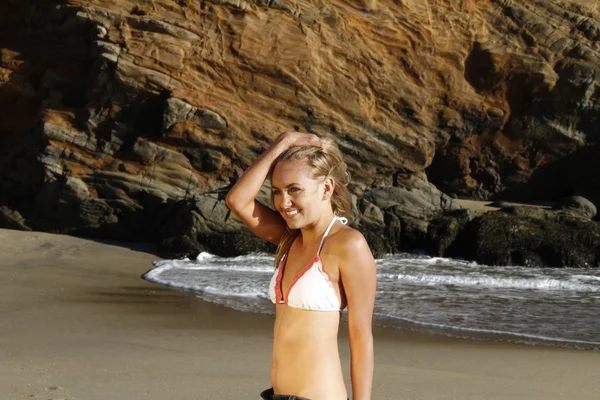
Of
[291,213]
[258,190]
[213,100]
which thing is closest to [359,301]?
[291,213]

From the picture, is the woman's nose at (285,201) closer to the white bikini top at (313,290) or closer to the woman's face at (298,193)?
the woman's face at (298,193)

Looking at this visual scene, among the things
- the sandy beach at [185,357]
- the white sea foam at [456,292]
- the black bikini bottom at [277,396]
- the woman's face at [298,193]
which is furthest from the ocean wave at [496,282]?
the woman's face at [298,193]

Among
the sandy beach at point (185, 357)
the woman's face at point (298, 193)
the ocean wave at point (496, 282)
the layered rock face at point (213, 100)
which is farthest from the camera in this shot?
the layered rock face at point (213, 100)

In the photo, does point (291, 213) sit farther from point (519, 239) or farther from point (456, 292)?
point (519, 239)

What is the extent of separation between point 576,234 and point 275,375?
14342 mm

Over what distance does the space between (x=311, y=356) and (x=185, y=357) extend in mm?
4465

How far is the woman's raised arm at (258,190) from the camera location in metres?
2.61

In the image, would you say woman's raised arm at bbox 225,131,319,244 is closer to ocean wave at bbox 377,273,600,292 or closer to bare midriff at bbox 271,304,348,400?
bare midriff at bbox 271,304,348,400

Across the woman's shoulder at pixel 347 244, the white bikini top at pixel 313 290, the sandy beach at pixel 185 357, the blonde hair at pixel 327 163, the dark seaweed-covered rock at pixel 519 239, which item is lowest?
the sandy beach at pixel 185 357

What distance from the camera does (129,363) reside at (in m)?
6.49

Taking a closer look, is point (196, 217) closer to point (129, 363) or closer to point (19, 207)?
point (19, 207)

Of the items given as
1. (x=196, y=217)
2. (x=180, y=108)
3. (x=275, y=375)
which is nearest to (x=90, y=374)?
(x=275, y=375)

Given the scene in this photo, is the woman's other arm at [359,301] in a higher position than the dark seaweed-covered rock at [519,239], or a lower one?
higher

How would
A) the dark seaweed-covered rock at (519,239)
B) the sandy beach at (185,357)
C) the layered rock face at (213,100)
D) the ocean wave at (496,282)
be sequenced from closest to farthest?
the sandy beach at (185,357) < the ocean wave at (496,282) < the dark seaweed-covered rock at (519,239) < the layered rock face at (213,100)
